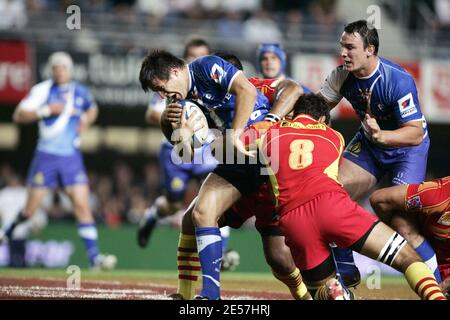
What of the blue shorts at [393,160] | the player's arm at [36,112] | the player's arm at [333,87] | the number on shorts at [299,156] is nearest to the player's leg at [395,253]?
the number on shorts at [299,156]

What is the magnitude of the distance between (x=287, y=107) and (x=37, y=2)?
12.8 meters

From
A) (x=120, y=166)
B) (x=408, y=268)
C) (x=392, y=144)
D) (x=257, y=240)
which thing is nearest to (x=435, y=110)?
(x=257, y=240)

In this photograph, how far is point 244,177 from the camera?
7750 mm

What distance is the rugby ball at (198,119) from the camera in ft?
25.8

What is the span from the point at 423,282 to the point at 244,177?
1.76 m

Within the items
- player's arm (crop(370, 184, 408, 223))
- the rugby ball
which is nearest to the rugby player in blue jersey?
the rugby ball

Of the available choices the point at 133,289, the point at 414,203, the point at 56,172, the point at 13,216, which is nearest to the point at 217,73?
the point at 414,203

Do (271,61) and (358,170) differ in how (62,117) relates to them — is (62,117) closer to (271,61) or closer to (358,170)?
(271,61)

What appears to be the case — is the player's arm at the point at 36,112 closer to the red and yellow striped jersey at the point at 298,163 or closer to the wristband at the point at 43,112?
the wristband at the point at 43,112

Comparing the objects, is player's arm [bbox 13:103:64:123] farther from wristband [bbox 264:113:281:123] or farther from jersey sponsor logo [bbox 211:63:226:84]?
jersey sponsor logo [bbox 211:63:226:84]

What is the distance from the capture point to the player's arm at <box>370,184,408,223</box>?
26.0 ft

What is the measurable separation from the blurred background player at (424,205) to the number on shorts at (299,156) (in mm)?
1114

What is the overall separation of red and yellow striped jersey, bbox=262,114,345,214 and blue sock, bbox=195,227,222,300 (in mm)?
584
